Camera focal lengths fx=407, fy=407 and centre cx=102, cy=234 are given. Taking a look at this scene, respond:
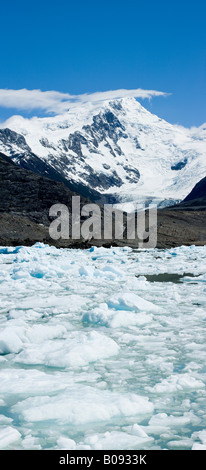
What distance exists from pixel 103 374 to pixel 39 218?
40556 mm

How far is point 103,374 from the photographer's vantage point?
5.39m

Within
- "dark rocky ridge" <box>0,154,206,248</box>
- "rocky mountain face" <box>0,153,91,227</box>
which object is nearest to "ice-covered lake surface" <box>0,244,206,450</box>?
"dark rocky ridge" <box>0,154,206,248</box>

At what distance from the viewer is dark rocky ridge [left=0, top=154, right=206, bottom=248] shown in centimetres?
3916

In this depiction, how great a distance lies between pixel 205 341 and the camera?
263 inches

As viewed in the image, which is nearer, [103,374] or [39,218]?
[103,374]

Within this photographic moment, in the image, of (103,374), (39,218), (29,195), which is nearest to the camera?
(103,374)

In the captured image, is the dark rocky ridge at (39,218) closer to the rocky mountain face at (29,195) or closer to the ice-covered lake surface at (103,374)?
the rocky mountain face at (29,195)

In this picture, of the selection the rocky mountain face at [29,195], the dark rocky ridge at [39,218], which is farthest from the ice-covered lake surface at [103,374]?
the rocky mountain face at [29,195]

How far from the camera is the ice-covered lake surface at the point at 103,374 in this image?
3.86 metres

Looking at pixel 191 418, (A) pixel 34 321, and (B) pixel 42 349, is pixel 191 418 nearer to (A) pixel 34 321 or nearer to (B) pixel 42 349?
(B) pixel 42 349

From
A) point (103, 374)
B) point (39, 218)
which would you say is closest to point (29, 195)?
point (39, 218)

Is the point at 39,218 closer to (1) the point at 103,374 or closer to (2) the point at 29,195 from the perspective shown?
(2) the point at 29,195

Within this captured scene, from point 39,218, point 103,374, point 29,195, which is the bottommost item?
point 103,374

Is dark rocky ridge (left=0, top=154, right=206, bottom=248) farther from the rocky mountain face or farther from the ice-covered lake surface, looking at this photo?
the ice-covered lake surface
